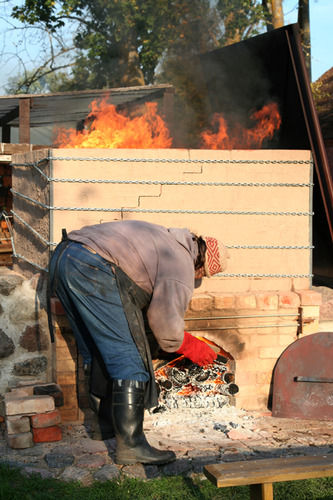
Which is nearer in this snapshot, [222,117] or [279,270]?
[279,270]

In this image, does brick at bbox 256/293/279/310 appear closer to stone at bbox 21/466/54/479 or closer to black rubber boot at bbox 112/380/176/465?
black rubber boot at bbox 112/380/176/465

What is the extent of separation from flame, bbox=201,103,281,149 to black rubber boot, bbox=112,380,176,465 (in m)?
3.40

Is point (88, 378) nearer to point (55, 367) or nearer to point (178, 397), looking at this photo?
point (55, 367)

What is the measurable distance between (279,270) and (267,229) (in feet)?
1.33

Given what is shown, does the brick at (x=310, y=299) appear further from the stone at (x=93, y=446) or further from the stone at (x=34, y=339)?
the stone at (x=34, y=339)

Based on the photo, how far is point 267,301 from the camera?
214 inches

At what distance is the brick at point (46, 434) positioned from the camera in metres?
4.42

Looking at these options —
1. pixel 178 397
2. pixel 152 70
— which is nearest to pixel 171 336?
pixel 178 397

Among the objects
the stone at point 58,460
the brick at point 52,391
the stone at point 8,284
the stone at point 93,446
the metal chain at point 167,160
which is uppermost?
the metal chain at point 167,160

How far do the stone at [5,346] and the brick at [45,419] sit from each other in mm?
988

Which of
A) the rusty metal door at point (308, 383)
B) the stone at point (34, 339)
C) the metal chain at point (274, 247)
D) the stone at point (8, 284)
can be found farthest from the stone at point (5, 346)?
the rusty metal door at point (308, 383)

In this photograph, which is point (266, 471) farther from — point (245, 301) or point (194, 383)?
point (245, 301)

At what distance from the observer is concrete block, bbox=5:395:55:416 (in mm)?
4348

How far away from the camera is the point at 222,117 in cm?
775
